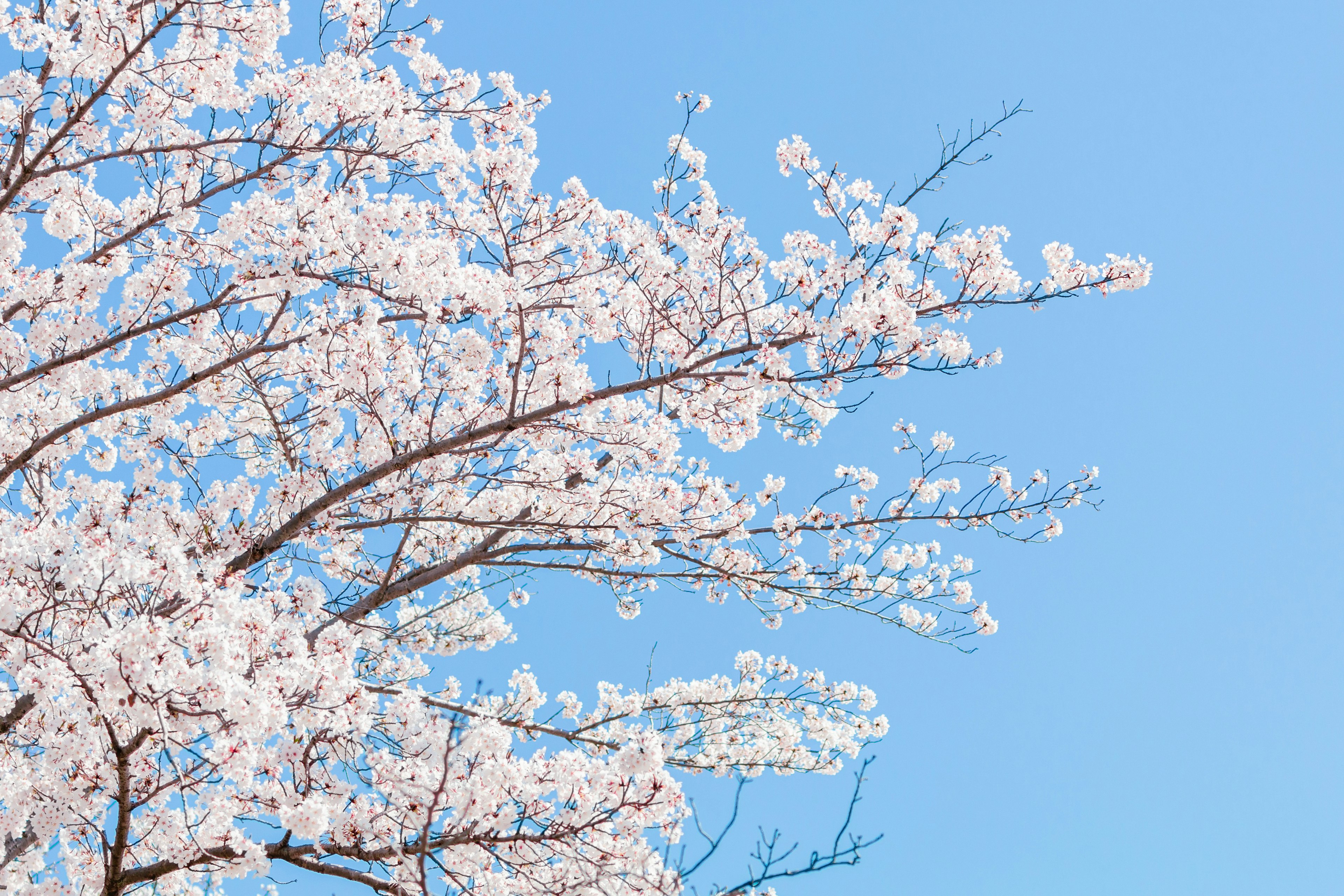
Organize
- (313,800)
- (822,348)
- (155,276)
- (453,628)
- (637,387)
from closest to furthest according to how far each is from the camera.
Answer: (313,800) < (822,348) < (637,387) < (155,276) < (453,628)

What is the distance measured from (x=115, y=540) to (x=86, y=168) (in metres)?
3.86

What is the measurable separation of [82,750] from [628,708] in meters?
4.45

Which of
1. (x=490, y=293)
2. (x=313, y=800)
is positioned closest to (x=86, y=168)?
(x=490, y=293)

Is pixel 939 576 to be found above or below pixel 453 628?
below

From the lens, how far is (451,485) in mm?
7820

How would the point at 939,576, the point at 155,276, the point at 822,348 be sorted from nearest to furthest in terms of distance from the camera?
the point at 822,348
the point at 155,276
the point at 939,576

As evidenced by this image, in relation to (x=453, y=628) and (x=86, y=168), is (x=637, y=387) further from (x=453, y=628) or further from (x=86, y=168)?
(x=86, y=168)

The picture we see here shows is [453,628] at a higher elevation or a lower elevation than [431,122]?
lower

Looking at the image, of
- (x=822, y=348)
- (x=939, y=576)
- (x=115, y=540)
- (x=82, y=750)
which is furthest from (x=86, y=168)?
(x=939, y=576)

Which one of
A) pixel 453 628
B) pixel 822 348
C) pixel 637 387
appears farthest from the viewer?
pixel 453 628

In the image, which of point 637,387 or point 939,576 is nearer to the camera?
point 637,387

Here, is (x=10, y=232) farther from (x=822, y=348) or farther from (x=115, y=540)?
(x=822, y=348)

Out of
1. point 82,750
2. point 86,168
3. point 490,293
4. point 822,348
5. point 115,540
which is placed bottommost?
point 82,750

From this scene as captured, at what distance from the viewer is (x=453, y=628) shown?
9.36m
